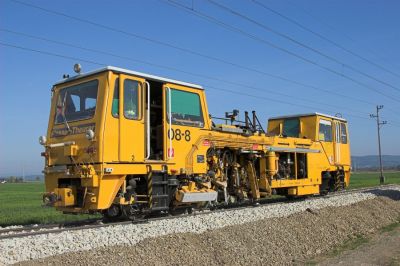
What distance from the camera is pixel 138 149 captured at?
10.1m

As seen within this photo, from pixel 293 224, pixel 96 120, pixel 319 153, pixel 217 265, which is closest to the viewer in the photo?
pixel 217 265

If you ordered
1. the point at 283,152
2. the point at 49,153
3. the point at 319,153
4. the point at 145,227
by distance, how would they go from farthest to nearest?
the point at 319,153, the point at 283,152, the point at 49,153, the point at 145,227

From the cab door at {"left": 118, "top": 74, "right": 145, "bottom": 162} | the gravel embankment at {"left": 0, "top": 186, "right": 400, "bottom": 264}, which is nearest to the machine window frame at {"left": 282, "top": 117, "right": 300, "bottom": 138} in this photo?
the gravel embankment at {"left": 0, "top": 186, "right": 400, "bottom": 264}

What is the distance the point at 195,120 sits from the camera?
39.0 ft

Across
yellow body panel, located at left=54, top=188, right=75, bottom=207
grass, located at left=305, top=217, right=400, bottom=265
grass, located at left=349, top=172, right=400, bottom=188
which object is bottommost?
grass, located at left=305, top=217, right=400, bottom=265

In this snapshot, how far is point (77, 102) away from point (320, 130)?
1133 cm

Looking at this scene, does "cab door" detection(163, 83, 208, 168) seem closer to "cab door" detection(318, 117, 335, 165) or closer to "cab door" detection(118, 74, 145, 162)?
"cab door" detection(118, 74, 145, 162)

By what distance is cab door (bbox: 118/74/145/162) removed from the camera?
9.84 metres

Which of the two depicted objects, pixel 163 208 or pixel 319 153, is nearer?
pixel 163 208

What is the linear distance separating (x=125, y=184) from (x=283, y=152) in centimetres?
809

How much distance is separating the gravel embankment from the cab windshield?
2.93 meters

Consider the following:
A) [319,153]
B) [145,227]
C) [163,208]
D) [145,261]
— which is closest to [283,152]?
[319,153]

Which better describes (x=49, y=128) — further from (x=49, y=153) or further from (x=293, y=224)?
(x=293, y=224)

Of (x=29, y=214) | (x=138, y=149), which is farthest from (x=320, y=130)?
(x=29, y=214)
